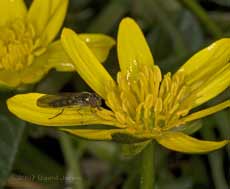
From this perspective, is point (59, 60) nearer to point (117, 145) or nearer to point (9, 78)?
point (9, 78)

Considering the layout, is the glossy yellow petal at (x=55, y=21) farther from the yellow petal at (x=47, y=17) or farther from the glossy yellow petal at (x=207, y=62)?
the glossy yellow petal at (x=207, y=62)

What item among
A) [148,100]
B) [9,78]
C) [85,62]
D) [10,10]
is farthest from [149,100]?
[10,10]

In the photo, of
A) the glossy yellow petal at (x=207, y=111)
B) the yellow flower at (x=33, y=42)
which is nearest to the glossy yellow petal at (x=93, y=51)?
the yellow flower at (x=33, y=42)

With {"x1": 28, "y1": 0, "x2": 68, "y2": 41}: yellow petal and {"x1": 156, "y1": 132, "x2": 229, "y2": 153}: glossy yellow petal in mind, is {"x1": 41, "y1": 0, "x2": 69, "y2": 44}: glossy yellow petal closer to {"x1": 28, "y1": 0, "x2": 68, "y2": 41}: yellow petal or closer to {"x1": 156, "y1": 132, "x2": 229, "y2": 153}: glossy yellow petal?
{"x1": 28, "y1": 0, "x2": 68, "y2": 41}: yellow petal

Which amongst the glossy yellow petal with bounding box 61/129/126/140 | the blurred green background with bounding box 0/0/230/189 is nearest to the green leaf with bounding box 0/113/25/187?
the blurred green background with bounding box 0/0/230/189

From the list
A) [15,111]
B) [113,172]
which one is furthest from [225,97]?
[15,111]
